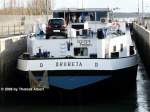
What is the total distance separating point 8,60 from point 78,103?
16.5 ft

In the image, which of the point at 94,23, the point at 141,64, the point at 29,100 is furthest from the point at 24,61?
the point at 141,64

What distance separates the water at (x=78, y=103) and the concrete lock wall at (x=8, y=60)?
931 mm

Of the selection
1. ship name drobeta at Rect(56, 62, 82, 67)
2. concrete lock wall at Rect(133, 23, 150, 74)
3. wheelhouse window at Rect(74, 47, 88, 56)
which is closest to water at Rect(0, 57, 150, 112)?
ship name drobeta at Rect(56, 62, 82, 67)

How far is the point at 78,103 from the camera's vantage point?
2031 cm

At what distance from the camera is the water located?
19703mm

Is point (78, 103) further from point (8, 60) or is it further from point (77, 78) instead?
point (8, 60)

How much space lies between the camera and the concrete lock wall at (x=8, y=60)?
72.4 ft

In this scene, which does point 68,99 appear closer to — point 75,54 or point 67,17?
point 75,54

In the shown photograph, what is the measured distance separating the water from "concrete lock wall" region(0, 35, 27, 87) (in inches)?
36.6

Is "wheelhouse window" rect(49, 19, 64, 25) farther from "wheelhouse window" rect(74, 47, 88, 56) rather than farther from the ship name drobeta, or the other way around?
the ship name drobeta

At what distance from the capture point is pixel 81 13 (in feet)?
86.1

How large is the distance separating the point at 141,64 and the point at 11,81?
14861 mm

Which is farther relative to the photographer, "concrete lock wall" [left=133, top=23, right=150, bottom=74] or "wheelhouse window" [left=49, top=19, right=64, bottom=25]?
"concrete lock wall" [left=133, top=23, right=150, bottom=74]

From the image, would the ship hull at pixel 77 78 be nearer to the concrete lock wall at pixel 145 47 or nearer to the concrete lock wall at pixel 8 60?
the concrete lock wall at pixel 8 60
